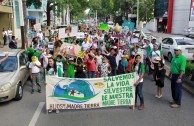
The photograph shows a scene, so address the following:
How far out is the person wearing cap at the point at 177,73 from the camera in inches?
267

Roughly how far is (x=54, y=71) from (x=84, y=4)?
30364 mm

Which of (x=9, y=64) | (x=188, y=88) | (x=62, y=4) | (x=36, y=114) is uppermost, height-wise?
(x=62, y=4)

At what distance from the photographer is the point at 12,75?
7.72 metres

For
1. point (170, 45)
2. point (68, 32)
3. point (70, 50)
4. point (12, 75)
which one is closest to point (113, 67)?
point (70, 50)

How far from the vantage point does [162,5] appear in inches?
2092

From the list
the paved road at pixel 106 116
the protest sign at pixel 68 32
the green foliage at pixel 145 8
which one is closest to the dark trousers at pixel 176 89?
the paved road at pixel 106 116

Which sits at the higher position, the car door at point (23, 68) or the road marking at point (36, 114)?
the car door at point (23, 68)

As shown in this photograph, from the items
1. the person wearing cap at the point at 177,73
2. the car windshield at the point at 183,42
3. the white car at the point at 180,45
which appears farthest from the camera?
the car windshield at the point at 183,42

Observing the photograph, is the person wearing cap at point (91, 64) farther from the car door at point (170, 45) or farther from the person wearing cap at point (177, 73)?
the car door at point (170, 45)

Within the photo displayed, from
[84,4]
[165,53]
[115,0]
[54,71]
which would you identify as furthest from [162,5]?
[54,71]

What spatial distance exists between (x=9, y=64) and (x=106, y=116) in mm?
3956

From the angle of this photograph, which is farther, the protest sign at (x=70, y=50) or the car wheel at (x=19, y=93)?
the protest sign at (x=70, y=50)

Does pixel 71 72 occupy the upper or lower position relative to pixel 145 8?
lower

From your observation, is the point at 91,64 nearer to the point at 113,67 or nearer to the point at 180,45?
the point at 113,67
